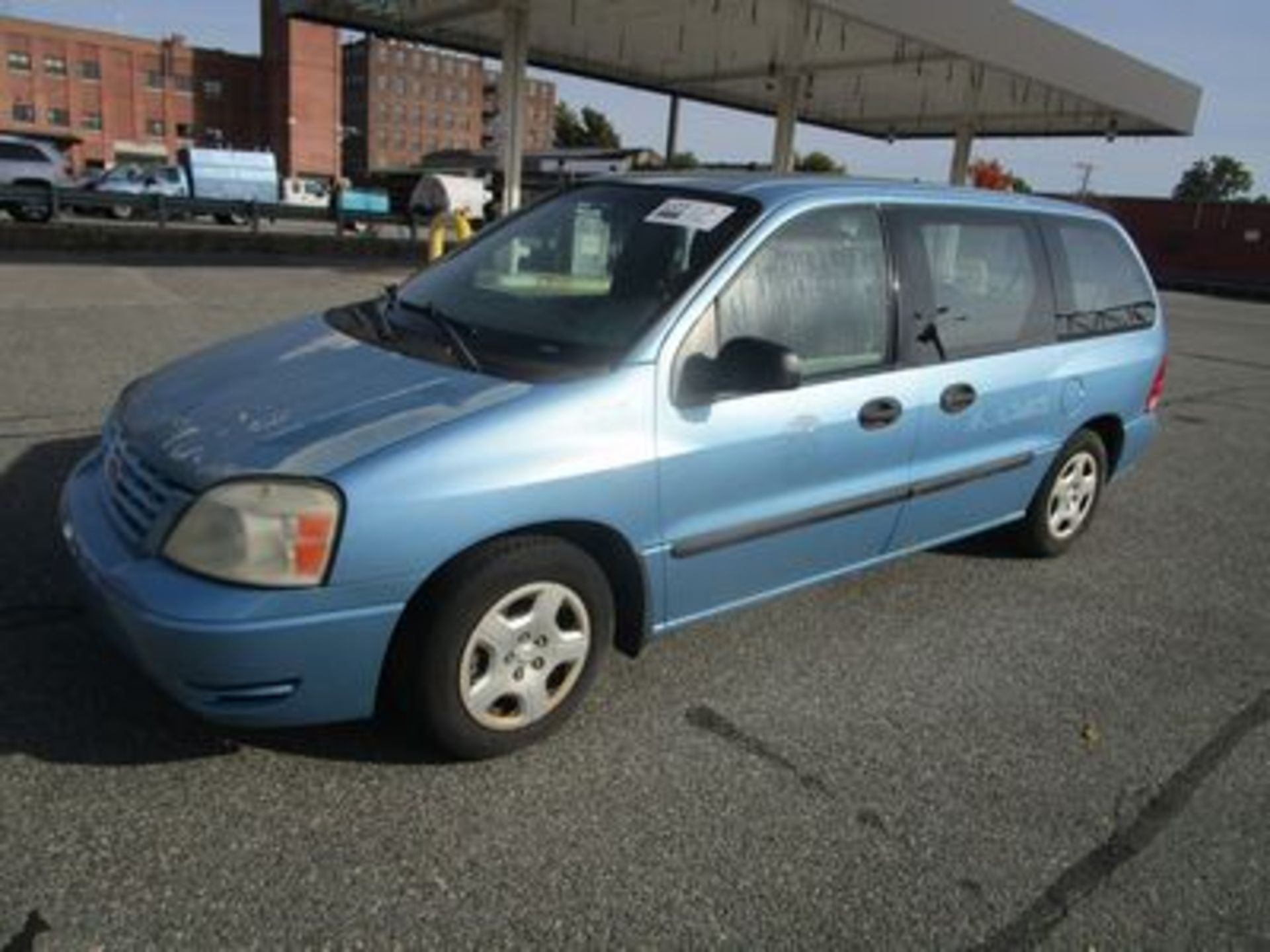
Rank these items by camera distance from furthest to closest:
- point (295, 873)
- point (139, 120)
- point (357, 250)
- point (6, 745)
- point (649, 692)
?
point (139, 120) < point (357, 250) < point (649, 692) < point (6, 745) < point (295, 873)

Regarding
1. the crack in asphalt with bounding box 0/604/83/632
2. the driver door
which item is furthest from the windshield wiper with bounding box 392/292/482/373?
the crack in asphalt with bounding box 0/604/83/632

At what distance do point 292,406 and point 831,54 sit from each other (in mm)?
20671

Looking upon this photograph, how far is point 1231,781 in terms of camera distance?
3301 millimetres

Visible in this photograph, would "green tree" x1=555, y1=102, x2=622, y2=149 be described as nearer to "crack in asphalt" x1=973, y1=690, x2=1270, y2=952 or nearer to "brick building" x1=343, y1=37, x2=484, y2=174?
"brick building" x1=343, y1=37, x2=484, y2=174

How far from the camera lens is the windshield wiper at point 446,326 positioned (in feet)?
10.6

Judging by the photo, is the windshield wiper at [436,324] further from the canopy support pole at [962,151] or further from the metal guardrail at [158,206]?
the canopy support pole at [962,151]

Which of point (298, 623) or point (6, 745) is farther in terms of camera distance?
point (6, 745)

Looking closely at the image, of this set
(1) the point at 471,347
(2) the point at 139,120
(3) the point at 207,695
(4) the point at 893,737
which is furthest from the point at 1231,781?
(2) the point at 139,120

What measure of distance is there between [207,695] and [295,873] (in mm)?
493

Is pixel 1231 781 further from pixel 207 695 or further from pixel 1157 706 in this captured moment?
pixel 207 695

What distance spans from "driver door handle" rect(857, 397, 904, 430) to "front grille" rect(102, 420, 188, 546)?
7.40 feet

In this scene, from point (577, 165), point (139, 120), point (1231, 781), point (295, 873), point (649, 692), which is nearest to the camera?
point (295, 873)

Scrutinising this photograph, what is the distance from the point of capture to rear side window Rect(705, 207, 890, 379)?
3463mm

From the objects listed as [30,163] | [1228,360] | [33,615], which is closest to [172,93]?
[30,163]
